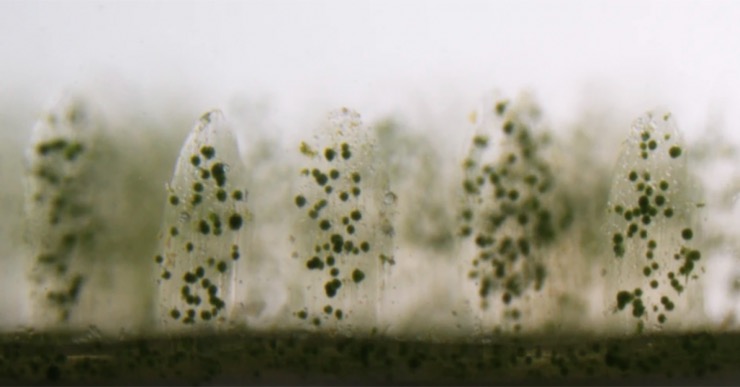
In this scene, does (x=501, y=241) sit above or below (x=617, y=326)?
above

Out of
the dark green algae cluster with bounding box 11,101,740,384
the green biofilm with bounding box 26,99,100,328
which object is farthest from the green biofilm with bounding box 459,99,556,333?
the green biofilm with bounding box 26,99,100,328

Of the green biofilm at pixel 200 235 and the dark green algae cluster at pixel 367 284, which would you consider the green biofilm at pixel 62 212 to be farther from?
the green biofilm at pixel 200 235

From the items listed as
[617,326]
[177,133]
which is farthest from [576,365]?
[177,133]

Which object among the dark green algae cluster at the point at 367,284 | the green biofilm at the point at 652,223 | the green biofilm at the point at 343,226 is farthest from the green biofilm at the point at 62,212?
the green biofilm at the point at 652,223

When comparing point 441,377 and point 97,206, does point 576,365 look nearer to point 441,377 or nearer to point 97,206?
point 441,377

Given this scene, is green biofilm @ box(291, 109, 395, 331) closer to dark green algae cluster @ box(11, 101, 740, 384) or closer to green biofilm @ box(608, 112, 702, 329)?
dark green algae cluster @ box(11, 101, 740, 384)

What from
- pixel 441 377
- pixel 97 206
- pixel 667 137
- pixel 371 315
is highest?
pixel 667 137
